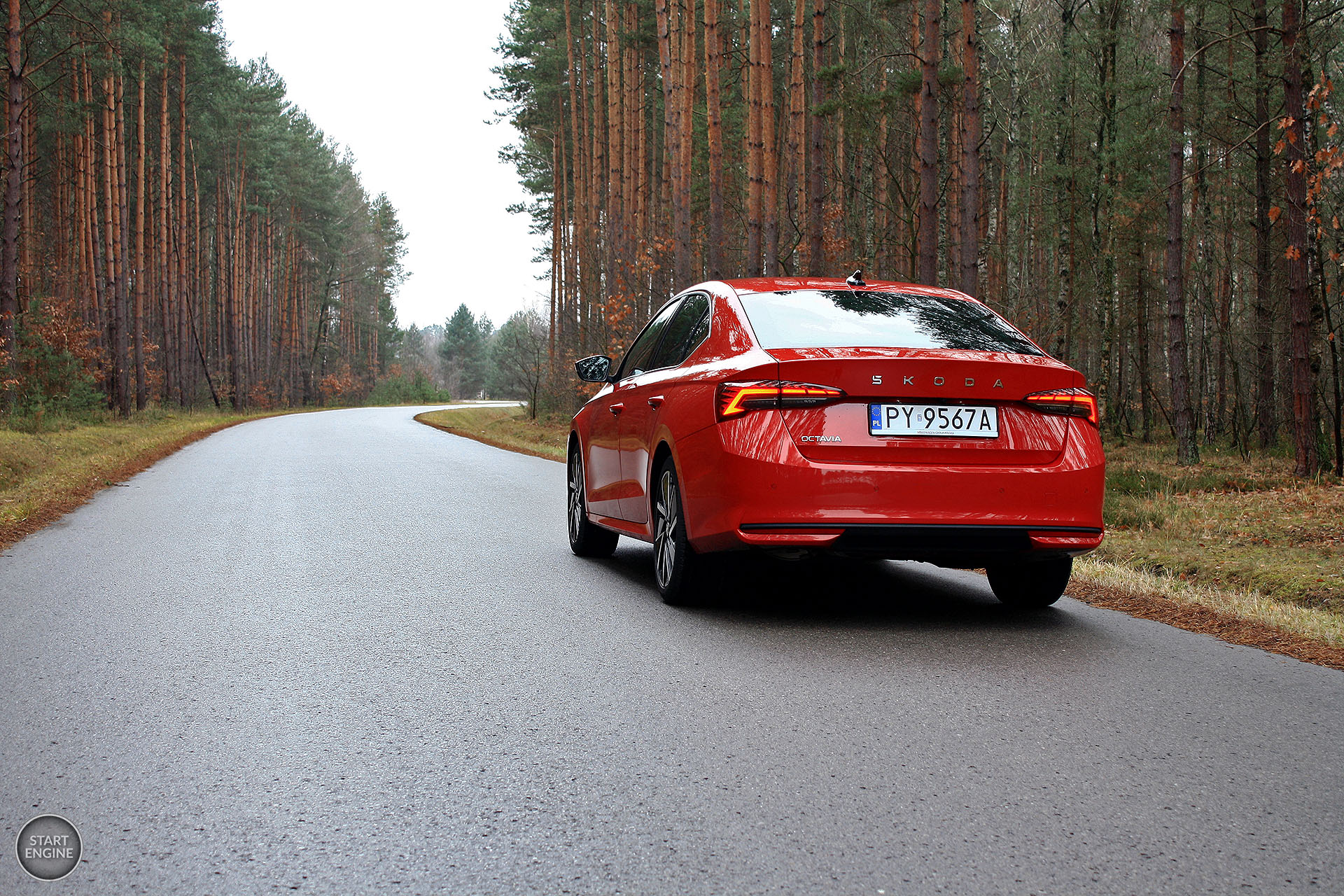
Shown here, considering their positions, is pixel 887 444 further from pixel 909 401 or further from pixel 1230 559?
pixel 1230 559

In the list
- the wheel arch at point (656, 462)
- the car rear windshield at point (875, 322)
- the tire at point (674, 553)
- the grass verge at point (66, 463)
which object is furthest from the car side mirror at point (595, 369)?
the grass verge at point (66, 463)

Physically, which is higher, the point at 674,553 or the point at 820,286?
the point at 820,286

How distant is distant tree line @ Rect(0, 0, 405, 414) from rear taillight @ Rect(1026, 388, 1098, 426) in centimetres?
2184

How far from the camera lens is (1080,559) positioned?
27.6 feet

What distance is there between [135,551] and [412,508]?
332 centimetres

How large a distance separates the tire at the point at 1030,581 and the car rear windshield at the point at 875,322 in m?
1.18

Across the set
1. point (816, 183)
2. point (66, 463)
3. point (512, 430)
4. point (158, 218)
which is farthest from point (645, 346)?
point (158, 218)

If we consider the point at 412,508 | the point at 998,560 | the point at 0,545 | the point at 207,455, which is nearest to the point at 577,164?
the point at 207,455

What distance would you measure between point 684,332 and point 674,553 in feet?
4.68

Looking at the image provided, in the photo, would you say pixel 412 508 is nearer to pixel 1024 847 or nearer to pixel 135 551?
pixel 135 551

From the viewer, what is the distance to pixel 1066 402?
5590 millimetres

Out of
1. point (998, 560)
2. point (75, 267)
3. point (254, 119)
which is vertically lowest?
point (998, 560)

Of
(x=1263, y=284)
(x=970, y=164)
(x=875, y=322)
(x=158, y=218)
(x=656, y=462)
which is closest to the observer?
(x=875, y=322)

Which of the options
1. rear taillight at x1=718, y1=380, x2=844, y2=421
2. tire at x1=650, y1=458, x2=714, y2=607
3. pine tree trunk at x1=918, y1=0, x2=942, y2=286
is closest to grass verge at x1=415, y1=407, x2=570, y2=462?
pine tree trunk at x1=918, y1=0, x2=942, y2=286
